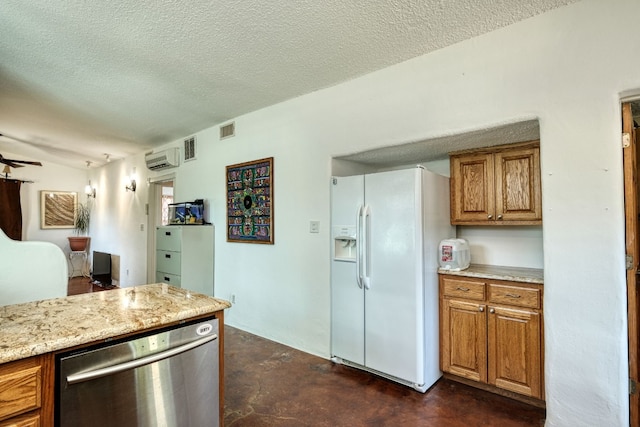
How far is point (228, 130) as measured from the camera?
3.99 m

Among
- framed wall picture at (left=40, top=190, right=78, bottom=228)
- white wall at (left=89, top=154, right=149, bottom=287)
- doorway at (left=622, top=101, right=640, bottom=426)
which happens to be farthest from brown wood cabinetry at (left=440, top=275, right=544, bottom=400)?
framed wall picture at (left=40, top=190, right=78, bottom=228)

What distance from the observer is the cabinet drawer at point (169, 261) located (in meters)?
4.07

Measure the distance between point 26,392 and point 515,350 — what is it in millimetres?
2600

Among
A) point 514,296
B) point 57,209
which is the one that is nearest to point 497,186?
point 514,296

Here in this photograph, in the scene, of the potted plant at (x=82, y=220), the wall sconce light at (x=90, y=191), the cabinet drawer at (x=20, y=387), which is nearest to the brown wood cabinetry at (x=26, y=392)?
the cabinet drawer at (x=20, y=387)

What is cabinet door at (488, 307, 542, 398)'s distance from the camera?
213 cm

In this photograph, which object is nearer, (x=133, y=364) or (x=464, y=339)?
(x=133, y=364)

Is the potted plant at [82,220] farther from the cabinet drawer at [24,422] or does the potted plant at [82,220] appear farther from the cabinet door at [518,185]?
the cabinet door at [518,185]

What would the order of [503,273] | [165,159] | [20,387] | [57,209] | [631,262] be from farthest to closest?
[57,209], [165,159], [503,273], [631,262], [20,387]

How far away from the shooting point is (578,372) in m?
1.81

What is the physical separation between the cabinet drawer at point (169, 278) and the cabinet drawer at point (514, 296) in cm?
349

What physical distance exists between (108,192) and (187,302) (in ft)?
21.7

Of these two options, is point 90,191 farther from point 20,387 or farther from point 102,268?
point 20,387

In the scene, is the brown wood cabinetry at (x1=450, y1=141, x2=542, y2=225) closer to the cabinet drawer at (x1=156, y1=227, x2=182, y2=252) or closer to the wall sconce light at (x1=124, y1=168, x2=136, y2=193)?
the cabinet drawer at (x1=156, y1=227, x2=182, y2=252)
